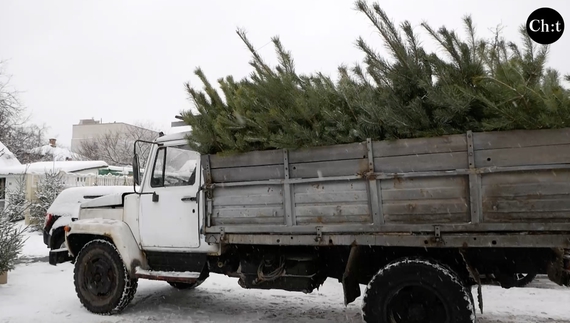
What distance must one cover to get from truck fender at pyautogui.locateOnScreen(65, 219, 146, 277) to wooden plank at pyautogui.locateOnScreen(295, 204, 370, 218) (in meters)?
2.51

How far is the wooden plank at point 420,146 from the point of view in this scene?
3.93 meters

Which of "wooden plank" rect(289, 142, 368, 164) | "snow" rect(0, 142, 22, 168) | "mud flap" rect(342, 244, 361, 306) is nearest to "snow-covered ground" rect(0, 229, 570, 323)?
"mud flap" rect(342, 244, 361, 306)

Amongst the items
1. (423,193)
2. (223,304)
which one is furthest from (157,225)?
(423,193)

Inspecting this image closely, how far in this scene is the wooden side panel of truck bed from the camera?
12.1ft

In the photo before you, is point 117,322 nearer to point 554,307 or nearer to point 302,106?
point 302,106

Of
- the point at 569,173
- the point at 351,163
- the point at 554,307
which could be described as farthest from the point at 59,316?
the point at 554,307

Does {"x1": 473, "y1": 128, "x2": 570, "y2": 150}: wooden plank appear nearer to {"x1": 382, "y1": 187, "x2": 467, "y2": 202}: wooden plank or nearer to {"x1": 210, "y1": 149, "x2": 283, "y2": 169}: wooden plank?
{"x1": 382, "y1": 187, "x2": 467, "y2": 202}: wooden plank

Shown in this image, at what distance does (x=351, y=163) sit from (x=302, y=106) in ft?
2.46

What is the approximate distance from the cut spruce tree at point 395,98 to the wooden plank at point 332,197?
50 cm

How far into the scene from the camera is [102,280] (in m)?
5.92

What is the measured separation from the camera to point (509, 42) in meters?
4.13

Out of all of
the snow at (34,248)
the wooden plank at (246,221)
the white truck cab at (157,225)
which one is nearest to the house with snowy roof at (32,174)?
the snow at (34,248)

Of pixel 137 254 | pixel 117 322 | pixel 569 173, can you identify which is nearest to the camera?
pixel 569 173

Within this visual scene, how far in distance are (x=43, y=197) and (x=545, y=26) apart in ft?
48.9
